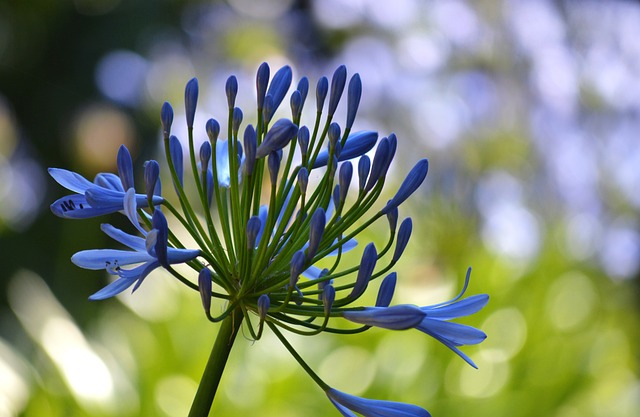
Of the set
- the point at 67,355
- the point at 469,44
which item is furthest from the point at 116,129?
the point at 469,44

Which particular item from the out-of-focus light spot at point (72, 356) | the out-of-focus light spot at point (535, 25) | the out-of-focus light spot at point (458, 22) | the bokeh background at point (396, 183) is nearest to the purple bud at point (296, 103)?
the bokeh background at point (396, 183)

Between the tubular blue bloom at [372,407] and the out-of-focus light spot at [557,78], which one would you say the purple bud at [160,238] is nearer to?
the tubular blue bloom at [372,407]

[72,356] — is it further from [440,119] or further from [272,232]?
[440,119]

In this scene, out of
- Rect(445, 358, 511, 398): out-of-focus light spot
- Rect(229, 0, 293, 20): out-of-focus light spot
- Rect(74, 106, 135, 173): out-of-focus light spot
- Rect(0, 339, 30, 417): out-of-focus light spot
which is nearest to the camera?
Rect(0, 339, 30, 417): out-of-focus light spot

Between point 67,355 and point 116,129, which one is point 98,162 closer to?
point 116,129

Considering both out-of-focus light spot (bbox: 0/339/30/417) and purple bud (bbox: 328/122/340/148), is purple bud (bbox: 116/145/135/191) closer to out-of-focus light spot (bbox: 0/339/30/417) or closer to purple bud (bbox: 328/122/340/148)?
purple bud (bbox: 328/122/340/148)

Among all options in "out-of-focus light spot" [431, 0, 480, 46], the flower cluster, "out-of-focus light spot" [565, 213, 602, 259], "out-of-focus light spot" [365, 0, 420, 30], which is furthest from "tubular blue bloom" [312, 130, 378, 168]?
"out-of-focus light spot" [365, 0, 420, 30]

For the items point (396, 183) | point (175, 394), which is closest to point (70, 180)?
point (175, 394)
